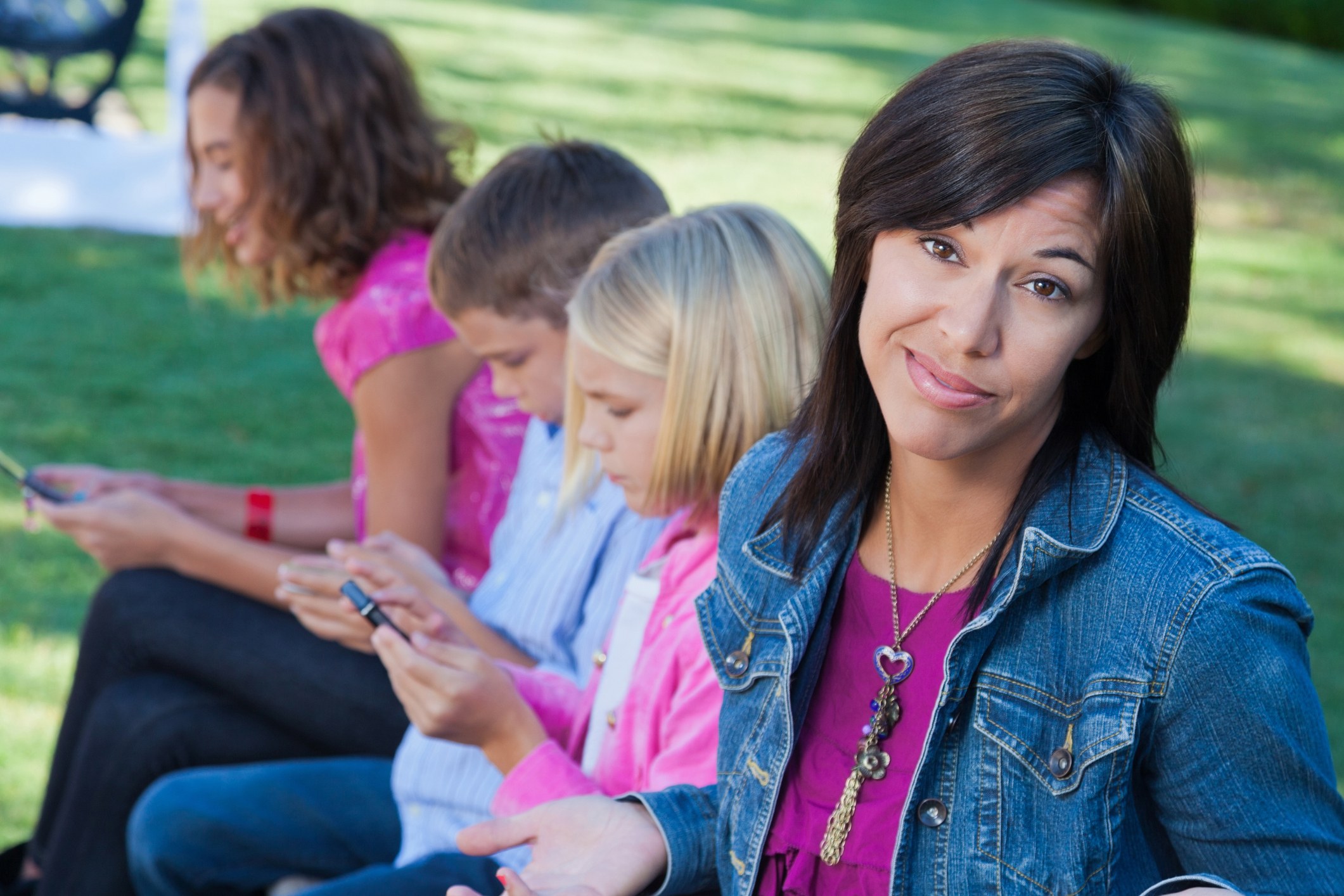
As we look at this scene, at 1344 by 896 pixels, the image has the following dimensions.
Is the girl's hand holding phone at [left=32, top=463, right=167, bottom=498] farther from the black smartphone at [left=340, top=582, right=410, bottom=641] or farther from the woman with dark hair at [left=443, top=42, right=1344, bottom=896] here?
the woman with dark hair at [left=443, top=42, right=1344, bottom=896]

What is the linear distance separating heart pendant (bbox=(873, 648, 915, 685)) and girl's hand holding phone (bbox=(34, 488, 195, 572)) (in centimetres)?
162

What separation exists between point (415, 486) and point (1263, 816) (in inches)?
67.6

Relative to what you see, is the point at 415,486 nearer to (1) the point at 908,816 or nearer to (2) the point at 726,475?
(2) the point at 726,475

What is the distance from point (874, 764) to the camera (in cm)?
155

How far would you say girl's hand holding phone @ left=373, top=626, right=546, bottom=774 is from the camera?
202 cm

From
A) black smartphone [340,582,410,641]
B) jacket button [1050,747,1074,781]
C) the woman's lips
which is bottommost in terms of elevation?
black smartphone [340,582,410,641]

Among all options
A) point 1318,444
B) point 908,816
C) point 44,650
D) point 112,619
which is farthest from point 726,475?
point 1318,444

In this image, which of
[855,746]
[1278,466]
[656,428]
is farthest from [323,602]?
[1278,466]

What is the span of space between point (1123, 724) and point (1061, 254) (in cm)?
44

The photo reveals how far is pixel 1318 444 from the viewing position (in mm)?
5629

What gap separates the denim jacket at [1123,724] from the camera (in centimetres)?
135

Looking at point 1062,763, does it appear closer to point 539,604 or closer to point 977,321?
point 977,321

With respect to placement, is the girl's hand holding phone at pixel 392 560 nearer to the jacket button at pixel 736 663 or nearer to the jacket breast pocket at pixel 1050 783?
the jacket button at pixel 736 663

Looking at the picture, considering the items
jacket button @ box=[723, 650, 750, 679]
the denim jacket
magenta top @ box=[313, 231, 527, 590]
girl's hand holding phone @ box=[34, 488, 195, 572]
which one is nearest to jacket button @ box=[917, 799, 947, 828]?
the denim jacket
